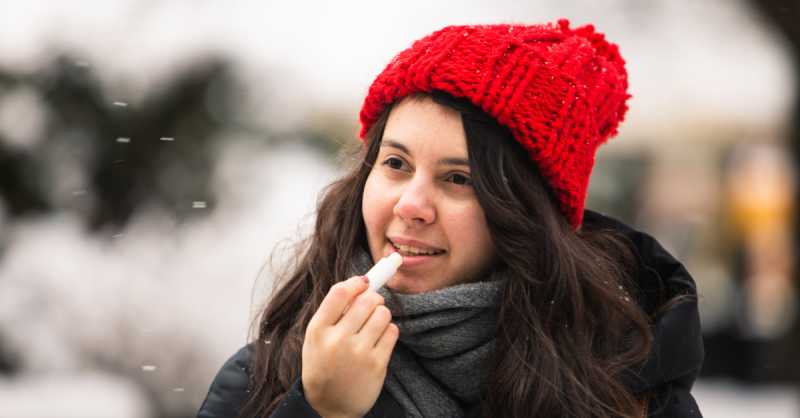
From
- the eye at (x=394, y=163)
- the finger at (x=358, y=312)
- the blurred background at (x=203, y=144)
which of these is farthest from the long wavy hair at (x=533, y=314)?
the blurred background at (x=203, y=144)

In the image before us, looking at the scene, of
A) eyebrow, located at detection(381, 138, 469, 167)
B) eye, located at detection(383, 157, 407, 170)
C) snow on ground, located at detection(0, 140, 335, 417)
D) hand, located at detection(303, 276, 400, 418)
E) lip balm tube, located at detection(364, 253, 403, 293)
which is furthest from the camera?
snow on ground, located at detection(0, 140, 335, 417)

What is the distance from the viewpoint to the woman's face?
5.07ft

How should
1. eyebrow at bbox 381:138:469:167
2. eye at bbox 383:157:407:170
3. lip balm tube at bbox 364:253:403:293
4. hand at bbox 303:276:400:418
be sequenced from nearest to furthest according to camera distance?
hand at bbox 303:276:400:418 < lip balm tube at bbox 364:253:403:293 < eyebrow at bbox 381:138:469:167 < eye at bbox 383:157:407:170

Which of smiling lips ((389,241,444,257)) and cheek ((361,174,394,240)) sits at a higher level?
cheek ((361,174,394,240))

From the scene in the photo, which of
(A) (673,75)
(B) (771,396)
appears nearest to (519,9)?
(A) (673,75)

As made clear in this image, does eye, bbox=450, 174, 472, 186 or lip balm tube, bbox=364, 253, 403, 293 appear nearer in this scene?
lip balm tube, bbox=364, 253, 403, 293

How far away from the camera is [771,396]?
4.55 meters


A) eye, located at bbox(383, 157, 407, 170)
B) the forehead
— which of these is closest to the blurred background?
eye, located at bbox(383, 157, 407, 170)

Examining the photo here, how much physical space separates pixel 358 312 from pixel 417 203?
37cm

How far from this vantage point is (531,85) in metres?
1.57

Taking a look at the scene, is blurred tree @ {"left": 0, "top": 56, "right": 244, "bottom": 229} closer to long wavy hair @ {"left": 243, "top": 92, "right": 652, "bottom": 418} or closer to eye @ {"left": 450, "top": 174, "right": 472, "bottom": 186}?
long wavy hair @ {"left": 243, "top": 92, "right": 652, "bottom": 418}

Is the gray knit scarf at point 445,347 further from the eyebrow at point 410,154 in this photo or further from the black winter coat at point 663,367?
the eyebrow at point 410,154

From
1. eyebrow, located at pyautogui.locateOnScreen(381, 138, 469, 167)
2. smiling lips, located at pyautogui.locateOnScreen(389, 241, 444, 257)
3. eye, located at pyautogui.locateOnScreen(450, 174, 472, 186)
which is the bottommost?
smiling lips, located at pyautogui.locateOnScreen(389, 241, 444, 257)

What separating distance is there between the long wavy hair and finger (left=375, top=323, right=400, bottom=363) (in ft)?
1.23
